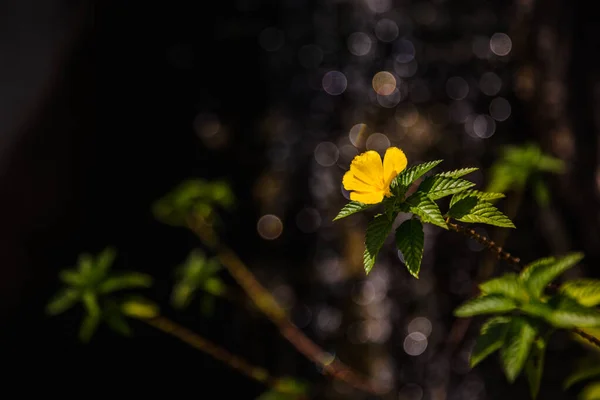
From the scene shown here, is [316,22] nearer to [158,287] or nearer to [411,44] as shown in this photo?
[411,44]

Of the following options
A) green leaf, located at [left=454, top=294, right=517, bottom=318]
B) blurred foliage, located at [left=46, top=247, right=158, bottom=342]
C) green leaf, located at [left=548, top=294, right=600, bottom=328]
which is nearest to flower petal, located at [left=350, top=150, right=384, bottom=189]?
green leaf, located at [left=454, top=294, right=517, bottom=318]

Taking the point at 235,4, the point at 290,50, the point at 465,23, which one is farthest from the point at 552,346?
the point at 235,4

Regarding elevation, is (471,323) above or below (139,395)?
above

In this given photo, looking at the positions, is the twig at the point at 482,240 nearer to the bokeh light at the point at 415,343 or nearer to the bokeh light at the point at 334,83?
the bokeh light at the point at 415,343

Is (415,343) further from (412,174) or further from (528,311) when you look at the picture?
(412,174)

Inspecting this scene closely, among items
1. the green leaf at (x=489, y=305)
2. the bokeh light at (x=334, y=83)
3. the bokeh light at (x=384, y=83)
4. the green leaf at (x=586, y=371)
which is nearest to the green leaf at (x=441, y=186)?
the green leaf at (x=489, y=305)

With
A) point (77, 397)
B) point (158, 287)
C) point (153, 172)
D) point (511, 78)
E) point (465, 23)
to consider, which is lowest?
point (77, 397)
